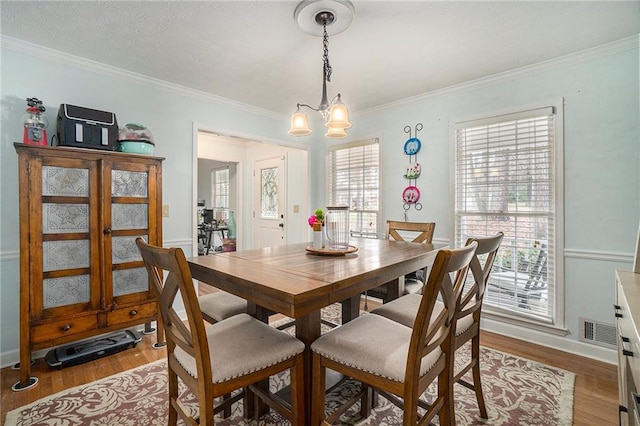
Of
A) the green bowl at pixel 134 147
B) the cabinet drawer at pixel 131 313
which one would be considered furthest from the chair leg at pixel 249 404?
the green bowl at pixel 134 147

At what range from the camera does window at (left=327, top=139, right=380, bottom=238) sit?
381 cm

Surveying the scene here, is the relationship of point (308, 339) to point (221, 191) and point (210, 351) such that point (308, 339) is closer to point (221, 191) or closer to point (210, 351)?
point (210, 351)

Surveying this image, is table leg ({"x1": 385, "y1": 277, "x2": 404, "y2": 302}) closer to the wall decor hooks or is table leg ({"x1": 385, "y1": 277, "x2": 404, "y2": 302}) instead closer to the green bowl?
the wall decor hooks

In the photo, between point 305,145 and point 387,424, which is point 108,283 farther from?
point 305,145

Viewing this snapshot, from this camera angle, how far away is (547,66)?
2586 mm

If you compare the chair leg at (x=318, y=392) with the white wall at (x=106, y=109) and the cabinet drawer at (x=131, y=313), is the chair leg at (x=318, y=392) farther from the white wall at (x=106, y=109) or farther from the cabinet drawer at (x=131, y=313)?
the white wall at (x=106, y=109)

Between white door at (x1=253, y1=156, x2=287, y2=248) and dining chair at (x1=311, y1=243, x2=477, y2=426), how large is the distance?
11.9 feet

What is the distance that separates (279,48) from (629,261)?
3.18 m

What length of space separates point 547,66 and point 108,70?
155 inches

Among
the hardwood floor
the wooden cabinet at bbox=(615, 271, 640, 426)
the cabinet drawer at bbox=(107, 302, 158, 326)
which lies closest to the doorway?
the cabinet drawer at bbox=(107, 302, 158, 326)

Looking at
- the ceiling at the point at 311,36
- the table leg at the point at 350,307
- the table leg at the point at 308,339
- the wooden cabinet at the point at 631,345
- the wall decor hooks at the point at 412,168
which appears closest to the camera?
the wooden cabinet at the point at 631,345

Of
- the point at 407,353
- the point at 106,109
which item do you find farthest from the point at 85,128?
the point at 407,353

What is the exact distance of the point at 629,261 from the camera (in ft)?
7.47

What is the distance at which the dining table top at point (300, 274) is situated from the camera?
3.65ft
